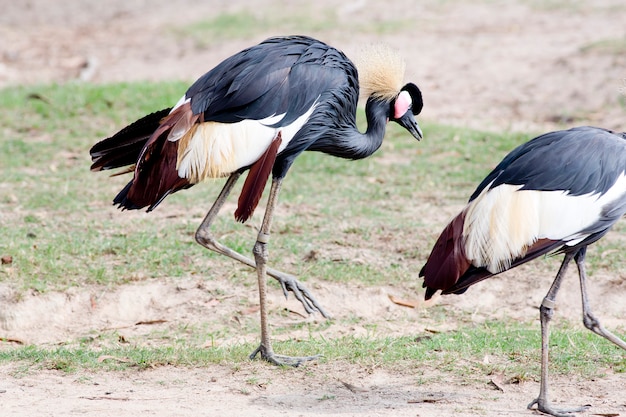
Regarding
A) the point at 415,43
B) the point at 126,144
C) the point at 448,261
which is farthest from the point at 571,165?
the point at 415,43

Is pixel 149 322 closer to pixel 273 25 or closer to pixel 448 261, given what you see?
pixel 448 261

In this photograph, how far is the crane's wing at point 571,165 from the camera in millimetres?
4211

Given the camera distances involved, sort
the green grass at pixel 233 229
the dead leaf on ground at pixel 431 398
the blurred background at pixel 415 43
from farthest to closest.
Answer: the blurred background at pixel 415 43 → the green grass at pixel 233 229 → the dead leaf on ground at pixel 431 398

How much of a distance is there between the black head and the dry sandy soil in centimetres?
51

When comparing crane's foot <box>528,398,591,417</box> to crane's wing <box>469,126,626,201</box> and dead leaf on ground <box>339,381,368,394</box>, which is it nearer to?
dead leaf on ground <box>339,381,368,394</box>

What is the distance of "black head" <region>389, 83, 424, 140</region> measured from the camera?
5383 mm

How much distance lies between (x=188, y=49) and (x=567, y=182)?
370 inches

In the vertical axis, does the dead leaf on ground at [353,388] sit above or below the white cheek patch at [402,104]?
below

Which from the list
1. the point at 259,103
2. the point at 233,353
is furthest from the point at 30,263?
the point at 259,103

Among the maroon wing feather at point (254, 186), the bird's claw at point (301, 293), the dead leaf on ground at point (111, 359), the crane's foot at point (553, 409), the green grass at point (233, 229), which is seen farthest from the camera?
the bird's claw at point (301, 293)

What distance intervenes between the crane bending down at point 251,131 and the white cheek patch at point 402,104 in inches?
12.7

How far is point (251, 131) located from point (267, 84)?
0.25 meters

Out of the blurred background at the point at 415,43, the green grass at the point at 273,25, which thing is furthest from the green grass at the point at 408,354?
the green grass at the point at 273,25

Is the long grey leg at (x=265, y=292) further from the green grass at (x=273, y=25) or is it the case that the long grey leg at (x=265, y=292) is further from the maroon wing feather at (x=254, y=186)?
the green grass at (x=273, y=25)
